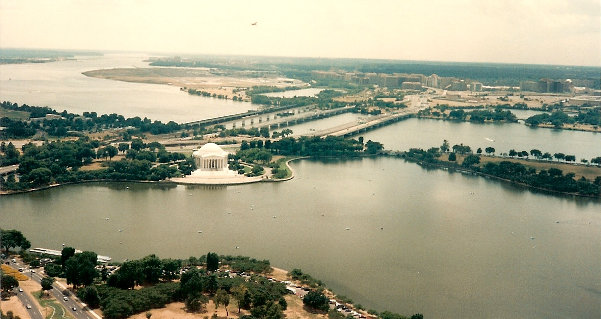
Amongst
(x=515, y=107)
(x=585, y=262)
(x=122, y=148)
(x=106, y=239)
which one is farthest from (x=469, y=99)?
(x=106, y=239)

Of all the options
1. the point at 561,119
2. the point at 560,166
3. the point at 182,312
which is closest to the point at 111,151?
the point at 182,312

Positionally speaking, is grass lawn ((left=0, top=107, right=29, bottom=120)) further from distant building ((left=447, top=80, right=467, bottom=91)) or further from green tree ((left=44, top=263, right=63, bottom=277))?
distant building ((left=447, top=80, right=467, bottom=91))

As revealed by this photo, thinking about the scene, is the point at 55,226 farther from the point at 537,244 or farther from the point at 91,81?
the point at 91,81

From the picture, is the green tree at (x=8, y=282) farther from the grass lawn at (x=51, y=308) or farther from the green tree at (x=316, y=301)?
the green tree at (x=316, y=301)

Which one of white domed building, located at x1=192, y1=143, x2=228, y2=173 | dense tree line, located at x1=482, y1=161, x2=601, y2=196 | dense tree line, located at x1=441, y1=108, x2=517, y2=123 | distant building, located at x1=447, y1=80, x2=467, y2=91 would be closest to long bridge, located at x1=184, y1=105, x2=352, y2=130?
dense tree line, located at x1=441, y1=108, x2=517, y2=123

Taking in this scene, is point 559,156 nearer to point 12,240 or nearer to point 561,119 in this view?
point 561,119
